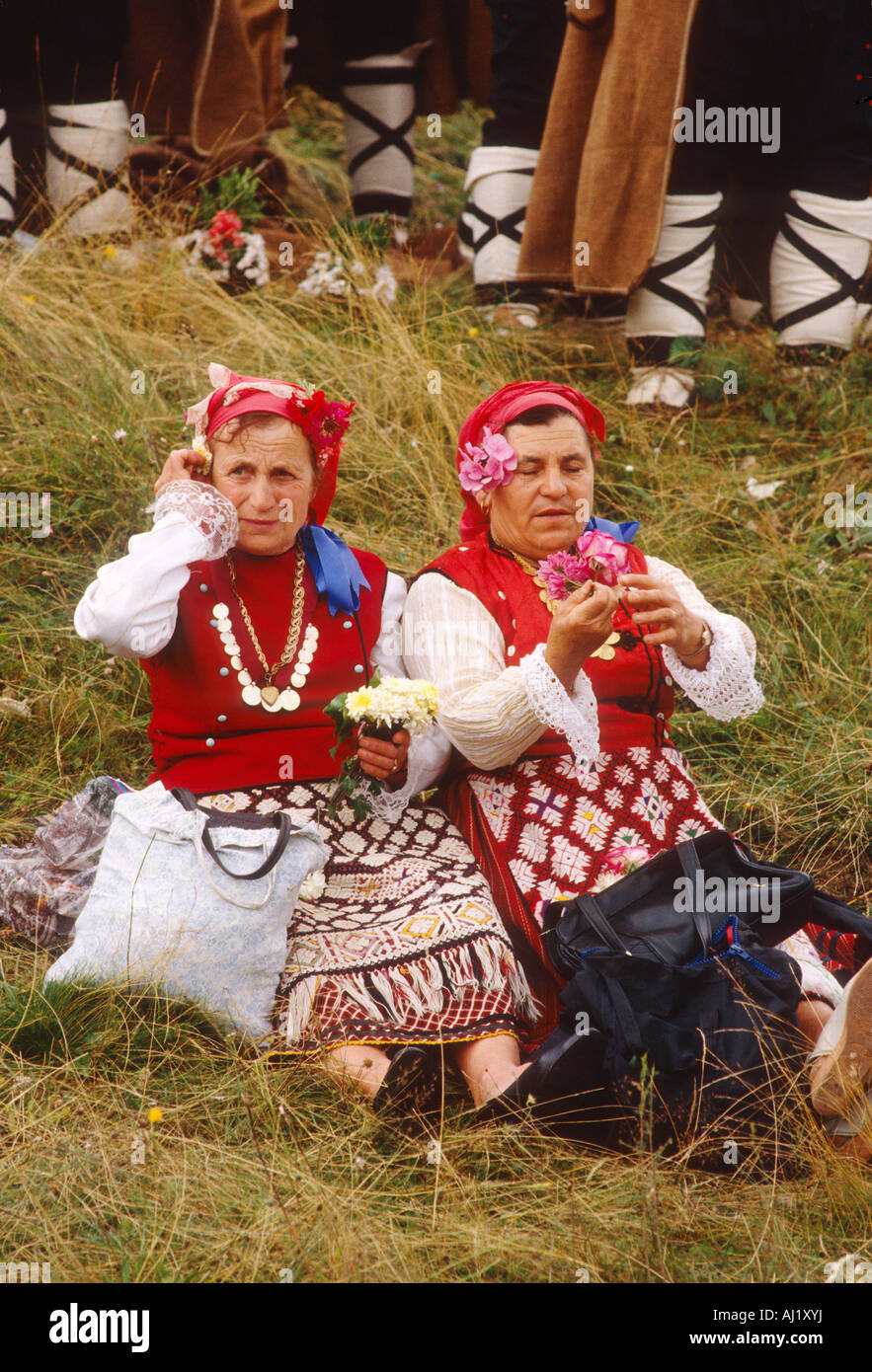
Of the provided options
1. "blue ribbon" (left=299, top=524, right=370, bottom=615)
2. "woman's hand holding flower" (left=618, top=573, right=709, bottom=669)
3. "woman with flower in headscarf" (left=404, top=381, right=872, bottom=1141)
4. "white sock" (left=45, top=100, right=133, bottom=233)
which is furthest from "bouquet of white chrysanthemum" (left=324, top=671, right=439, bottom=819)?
"white sock" (left=45, top=100, right=133, bottom=233)

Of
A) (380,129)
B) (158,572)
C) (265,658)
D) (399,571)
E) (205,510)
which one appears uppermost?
(380,129)

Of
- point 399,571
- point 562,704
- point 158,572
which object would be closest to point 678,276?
point 399,571

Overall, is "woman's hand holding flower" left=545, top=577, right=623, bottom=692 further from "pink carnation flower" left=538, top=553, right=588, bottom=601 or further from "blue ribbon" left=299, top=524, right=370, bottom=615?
"blue ribbon" left=299, top=524, right=370, bottom=615

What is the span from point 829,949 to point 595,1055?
828 mm

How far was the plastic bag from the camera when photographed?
128 inches

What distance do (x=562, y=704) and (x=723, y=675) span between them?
504 millimetres

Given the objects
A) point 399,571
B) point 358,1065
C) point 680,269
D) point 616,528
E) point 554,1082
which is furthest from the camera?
point 680,269

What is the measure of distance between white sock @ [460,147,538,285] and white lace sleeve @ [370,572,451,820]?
106 inches

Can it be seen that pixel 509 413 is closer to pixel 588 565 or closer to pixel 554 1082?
pixel 588 565

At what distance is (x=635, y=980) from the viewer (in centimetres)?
267

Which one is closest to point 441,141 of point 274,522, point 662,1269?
point 274,522

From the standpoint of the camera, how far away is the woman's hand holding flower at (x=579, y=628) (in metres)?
2.85

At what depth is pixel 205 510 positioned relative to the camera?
3096mm

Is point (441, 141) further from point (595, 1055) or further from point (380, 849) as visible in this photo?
point (595, 1055)
